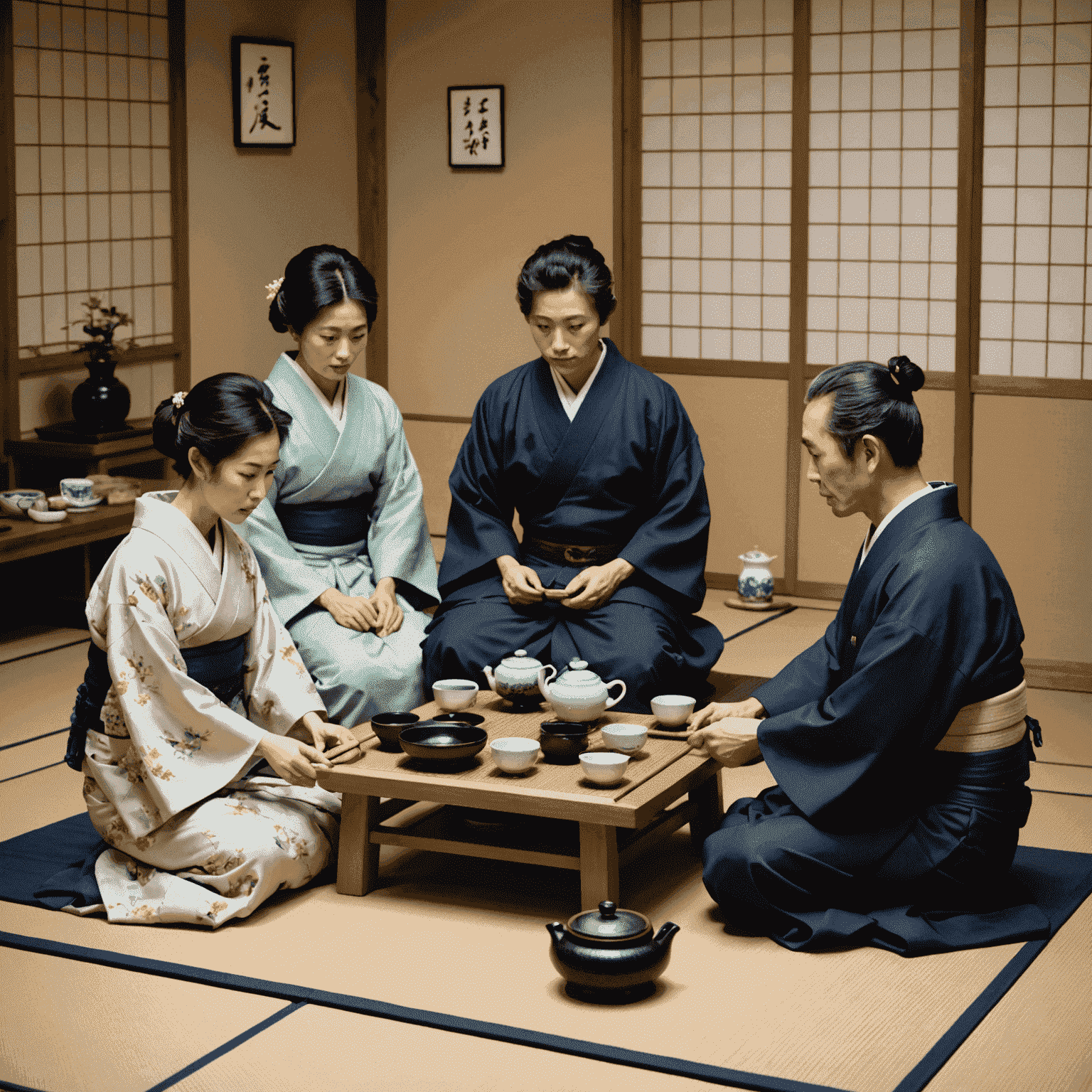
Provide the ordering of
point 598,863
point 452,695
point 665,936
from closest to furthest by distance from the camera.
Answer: point 665,936 < point 598,863 < point 452,695

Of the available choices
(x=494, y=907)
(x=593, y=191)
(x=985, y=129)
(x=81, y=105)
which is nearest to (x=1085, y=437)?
(x=985, y=129)

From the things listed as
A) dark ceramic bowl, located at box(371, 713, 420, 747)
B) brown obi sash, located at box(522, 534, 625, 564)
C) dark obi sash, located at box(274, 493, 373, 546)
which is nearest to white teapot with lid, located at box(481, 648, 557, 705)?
dark ceramic bowl, located at box(371, 713, 420, 747)

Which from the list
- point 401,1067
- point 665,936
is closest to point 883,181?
point 665,936

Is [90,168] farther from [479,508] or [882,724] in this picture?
[882,724]

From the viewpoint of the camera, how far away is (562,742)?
11.6ft

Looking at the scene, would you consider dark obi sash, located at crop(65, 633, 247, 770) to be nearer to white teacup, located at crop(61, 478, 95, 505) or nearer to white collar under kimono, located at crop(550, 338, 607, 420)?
white collar under kimono, located at crop(550, 338, 607, 420)

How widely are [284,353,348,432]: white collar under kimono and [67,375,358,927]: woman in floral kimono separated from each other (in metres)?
1.05

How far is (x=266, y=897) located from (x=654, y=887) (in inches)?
33.6

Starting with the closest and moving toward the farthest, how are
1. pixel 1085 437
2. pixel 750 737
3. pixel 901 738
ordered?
1. pixel 901 738
2. pixel 750 737
3. pixel 1085 437

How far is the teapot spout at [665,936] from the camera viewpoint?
10.0 feet

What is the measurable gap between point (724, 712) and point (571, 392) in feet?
4.38

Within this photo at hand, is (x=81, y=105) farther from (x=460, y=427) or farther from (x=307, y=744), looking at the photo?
(x=307, y=744)

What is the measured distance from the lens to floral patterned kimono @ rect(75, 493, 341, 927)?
3.46 metres

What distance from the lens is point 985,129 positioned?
6211 millimetres
